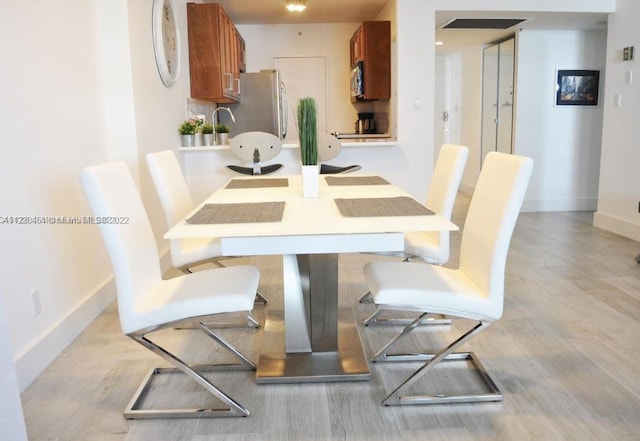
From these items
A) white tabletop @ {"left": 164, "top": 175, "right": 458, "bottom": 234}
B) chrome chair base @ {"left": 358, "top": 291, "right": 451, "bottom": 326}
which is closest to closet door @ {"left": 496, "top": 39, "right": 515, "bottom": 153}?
chrome chair base @ {"left": 358, "top": 291, "right": 451, "bottom": 326}

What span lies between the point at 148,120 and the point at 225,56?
5.93 feet

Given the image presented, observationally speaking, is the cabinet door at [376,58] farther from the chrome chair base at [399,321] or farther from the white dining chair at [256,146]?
the chrome chair base at [399,321]

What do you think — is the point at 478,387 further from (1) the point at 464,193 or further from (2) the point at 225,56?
(1) the point at 464,193

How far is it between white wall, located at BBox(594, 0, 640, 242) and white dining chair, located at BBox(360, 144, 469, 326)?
2.85 meters

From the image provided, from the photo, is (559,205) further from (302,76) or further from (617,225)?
(302,76)

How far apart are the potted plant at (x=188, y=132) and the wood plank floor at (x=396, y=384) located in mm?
2071

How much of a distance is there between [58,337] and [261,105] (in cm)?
437

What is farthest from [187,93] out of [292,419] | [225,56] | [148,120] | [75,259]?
[292,419]

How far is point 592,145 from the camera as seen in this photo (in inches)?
249

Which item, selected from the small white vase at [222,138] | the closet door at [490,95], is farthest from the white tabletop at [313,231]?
the closet door at [490,95]

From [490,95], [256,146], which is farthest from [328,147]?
[490,95]

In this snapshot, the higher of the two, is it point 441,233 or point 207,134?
point 207,134

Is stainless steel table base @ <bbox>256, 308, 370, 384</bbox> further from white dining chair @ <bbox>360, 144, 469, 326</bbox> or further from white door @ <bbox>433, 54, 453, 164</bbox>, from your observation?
white door @ <bbox>433, 54, 453, 164</bbox>

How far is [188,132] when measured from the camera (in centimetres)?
471
